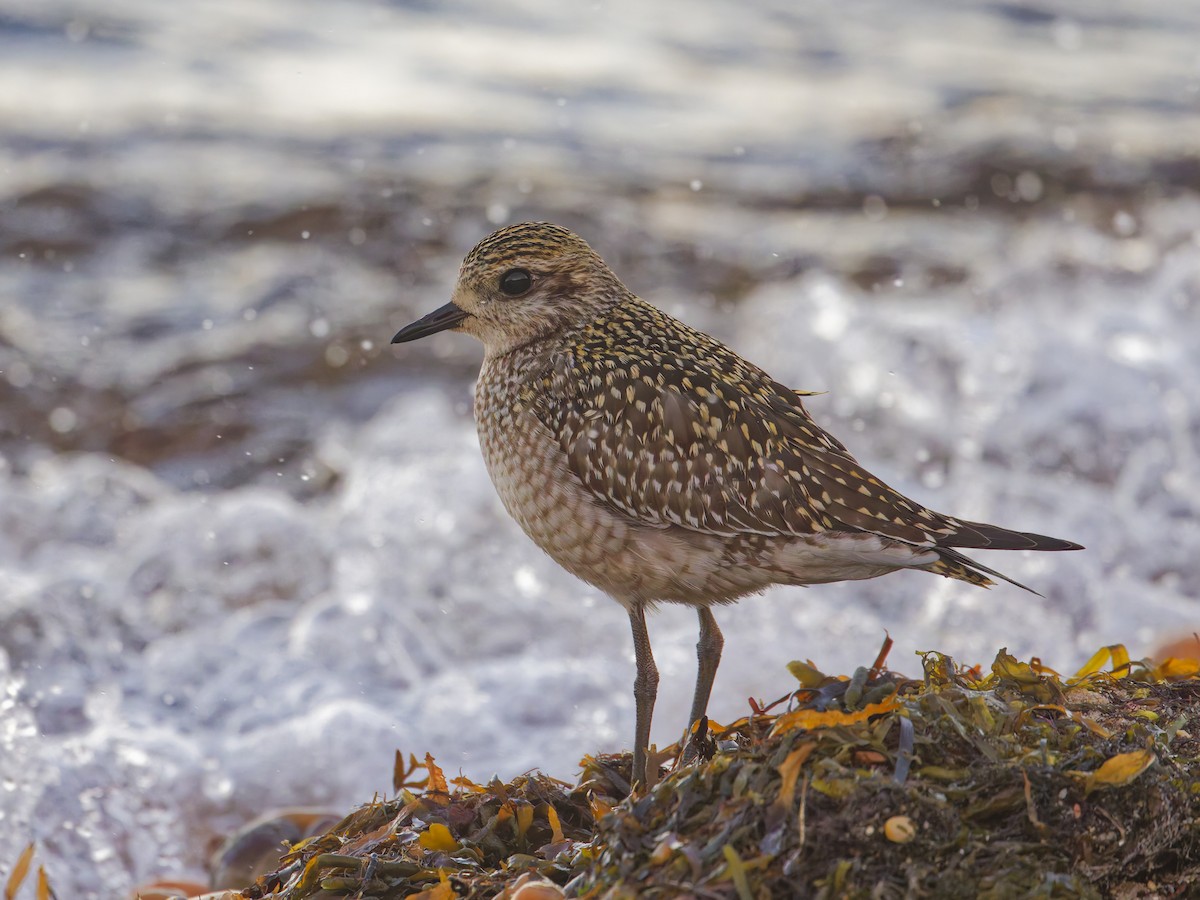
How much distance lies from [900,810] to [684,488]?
55.8 inches

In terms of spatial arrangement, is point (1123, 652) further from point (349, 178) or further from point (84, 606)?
point (349, 178)

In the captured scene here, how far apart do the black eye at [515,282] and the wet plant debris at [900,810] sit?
1822 millimetres

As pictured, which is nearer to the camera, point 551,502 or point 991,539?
point 991,539

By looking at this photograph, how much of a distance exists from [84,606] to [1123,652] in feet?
20.0

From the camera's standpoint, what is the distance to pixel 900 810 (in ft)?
9.11

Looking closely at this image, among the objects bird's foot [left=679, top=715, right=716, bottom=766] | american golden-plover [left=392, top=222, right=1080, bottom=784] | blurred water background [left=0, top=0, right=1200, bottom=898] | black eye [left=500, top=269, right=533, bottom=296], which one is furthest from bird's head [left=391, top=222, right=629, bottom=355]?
blurred water background [left=0, top=0, right=1200, bottom=898]

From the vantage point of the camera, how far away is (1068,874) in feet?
9.03

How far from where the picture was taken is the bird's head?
4.59 metres

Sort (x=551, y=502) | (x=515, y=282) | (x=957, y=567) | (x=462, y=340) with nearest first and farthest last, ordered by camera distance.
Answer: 1. (x=957, y=567)
2. (x=551, y=502)
3. (x=515, y=282)
4. (x=462, y=340)

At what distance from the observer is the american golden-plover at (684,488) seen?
3.93 metres

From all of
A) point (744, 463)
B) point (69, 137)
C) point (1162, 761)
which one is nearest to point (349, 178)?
point (69, 137)

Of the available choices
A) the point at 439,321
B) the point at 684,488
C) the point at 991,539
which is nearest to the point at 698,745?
the point at 684,488

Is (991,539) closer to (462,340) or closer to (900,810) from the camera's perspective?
(900,810)

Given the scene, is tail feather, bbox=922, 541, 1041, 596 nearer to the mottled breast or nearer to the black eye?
the mottled breast
